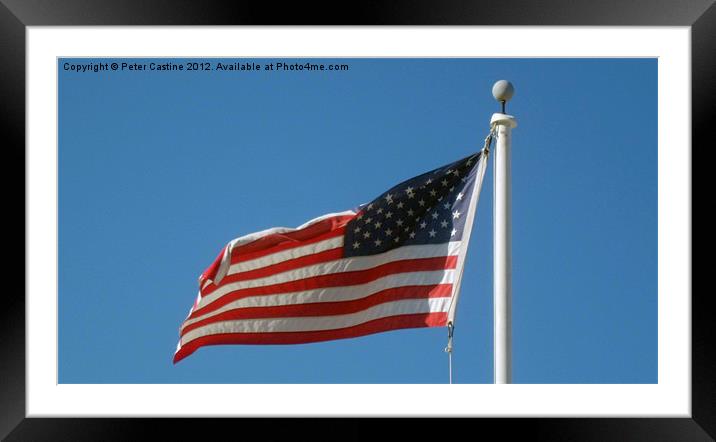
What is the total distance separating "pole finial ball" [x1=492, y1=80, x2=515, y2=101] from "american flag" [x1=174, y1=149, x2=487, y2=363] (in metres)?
0.85

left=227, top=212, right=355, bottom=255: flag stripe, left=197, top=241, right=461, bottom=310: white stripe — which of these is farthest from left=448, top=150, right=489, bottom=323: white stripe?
left=227, top=212, right=355, bottom=255: flag stripe

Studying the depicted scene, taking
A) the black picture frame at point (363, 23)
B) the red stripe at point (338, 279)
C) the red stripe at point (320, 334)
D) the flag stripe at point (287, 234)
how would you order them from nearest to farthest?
1. the black picture frame at point (363, 23)
2. the red stripe at point (320, 334)
3. the red stripe at point (338, 279)
4. the flag stripe at point (287, 234)

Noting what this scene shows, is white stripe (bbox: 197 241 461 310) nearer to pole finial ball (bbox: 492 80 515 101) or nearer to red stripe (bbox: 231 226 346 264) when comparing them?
red stripe (bbox: 231 226 346 264)

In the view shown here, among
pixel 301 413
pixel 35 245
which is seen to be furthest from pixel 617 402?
pixel 35 245

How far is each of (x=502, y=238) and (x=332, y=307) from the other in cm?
254

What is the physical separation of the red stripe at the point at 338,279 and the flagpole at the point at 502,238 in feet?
4.88

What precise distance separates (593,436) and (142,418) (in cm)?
277

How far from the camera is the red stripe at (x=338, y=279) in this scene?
1302 centimetres

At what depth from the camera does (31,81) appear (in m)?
8.23

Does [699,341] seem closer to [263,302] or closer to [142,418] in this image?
[142,418]

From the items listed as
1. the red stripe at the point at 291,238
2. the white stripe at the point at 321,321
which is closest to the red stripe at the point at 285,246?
the red stripe at the point at 291,238

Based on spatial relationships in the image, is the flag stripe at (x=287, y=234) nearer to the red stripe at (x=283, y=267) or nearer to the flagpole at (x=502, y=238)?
the red stripe at (x=283, y=267)


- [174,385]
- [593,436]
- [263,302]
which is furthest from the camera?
[263,302]

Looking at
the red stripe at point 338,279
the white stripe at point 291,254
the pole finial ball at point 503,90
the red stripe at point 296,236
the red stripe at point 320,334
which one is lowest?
the red stripe at point 320,334
